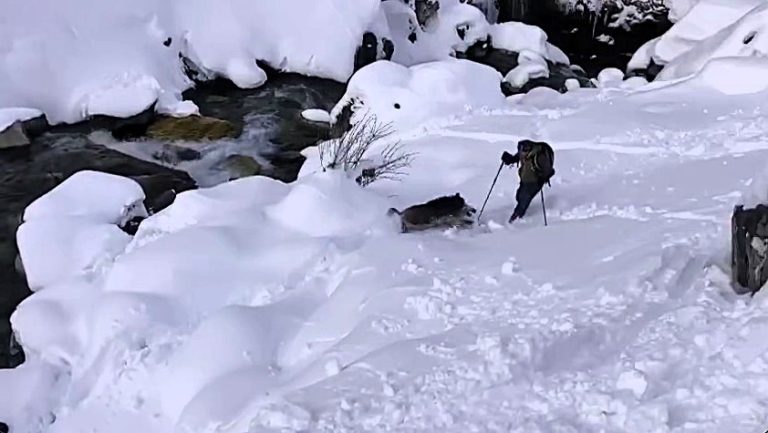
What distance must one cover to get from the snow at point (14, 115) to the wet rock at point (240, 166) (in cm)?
381

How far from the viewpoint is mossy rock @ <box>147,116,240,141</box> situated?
1538cm

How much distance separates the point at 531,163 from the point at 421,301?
7.71ft

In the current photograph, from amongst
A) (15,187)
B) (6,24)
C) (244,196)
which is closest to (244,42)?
(6,24)

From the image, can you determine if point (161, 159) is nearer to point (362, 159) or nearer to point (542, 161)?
point (362, 159)

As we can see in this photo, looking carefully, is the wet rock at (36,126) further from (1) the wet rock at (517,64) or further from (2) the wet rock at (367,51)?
(1) the wet rock at (517,64)

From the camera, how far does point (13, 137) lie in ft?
48.9

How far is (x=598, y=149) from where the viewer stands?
12484mm

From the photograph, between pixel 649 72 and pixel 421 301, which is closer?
pixel 421 301

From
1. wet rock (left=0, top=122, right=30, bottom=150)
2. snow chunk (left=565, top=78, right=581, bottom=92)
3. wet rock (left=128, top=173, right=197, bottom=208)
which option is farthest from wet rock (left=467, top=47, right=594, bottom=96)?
wet rock (left=0, top=122, right=30, bottom=150)

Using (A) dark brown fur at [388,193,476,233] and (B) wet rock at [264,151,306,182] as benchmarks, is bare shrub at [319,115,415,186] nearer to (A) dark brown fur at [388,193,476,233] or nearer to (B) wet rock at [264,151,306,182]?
(B) wet rock at [264,151,306,182]

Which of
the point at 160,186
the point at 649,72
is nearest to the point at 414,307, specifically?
the point at 160,186

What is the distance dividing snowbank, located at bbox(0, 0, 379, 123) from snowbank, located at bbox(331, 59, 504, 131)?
2.86m

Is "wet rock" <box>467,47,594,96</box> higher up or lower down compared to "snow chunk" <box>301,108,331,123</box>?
higher up

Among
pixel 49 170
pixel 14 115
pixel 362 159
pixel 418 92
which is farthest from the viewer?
pixel 418 92
